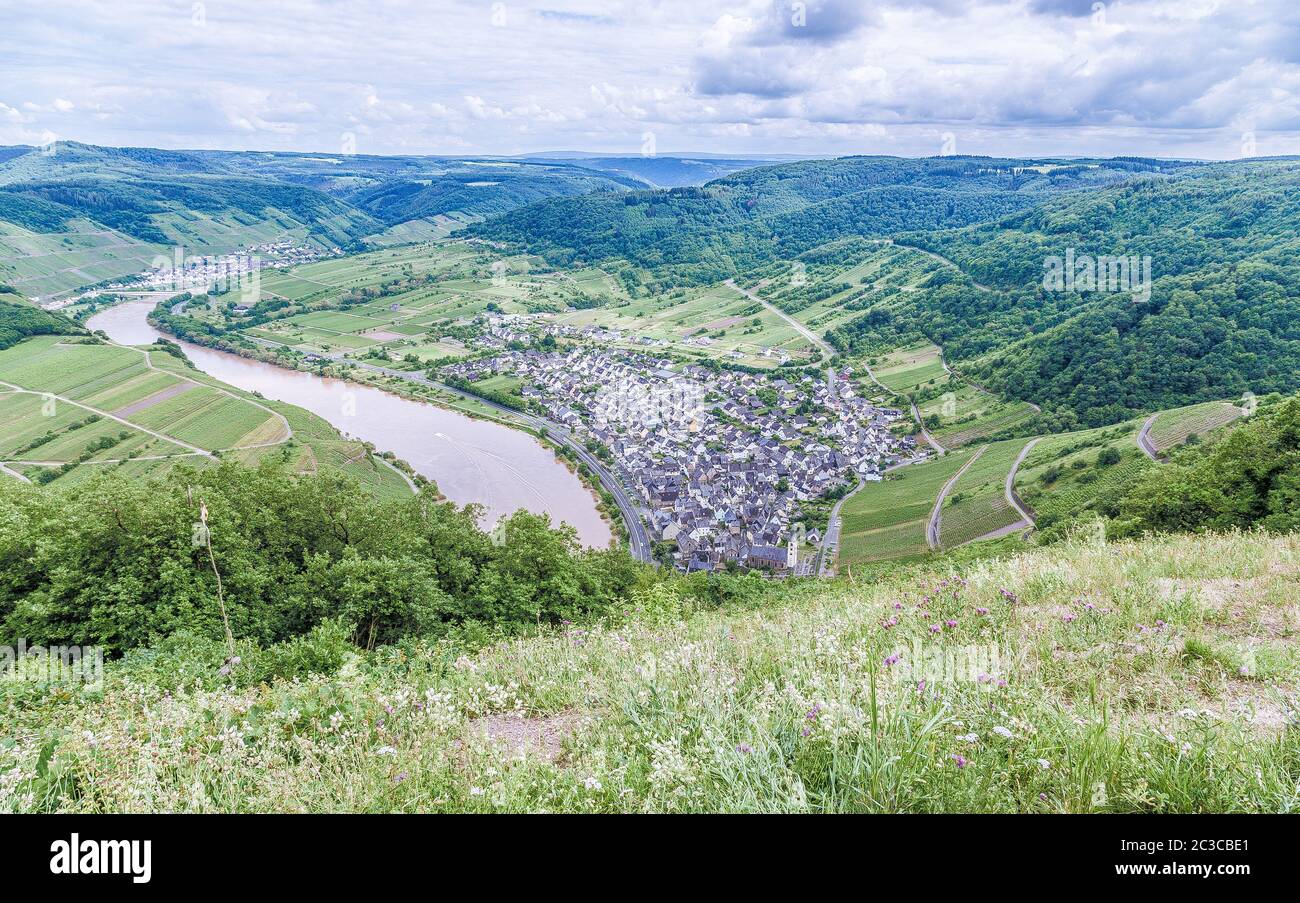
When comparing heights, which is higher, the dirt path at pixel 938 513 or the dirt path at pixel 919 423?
the dirt path at pixel 919 423

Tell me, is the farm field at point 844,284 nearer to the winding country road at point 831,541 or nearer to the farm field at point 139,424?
the winding country road at point 831,541

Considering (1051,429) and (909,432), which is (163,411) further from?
(1051,429)

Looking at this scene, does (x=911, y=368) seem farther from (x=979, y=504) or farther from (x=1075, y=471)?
(x=979, y=504)

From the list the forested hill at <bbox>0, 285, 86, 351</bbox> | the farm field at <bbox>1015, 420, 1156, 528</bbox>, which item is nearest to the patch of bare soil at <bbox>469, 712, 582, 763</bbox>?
the farm field at <bbox>1015, 420, 1156, 528</bbox>

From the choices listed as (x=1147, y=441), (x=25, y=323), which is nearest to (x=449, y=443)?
(x=1147, y=441)

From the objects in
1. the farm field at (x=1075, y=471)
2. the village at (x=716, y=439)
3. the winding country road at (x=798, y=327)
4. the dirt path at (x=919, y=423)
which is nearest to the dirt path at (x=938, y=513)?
the farm field at (x=1075, y=471)

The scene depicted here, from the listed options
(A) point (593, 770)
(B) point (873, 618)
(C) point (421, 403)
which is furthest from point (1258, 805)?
(C) point (421, 403)
